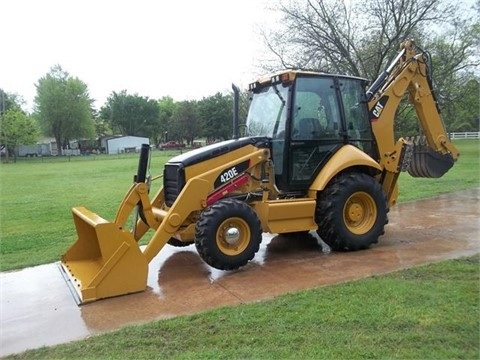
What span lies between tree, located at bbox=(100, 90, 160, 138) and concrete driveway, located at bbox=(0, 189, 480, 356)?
85.4m

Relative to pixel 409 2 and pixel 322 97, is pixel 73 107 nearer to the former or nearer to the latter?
pixel 409 2

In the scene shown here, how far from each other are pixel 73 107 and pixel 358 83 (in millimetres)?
77470

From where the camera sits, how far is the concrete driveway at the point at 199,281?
4.57m

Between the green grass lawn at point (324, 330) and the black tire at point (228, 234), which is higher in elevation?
the black tire at point (228, 234)

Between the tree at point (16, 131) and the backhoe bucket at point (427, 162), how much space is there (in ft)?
202

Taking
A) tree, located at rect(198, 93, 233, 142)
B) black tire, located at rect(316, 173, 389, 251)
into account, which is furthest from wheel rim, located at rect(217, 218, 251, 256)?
tree, located at rect(198, 93, 233, 142)

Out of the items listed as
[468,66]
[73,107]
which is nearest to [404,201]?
[468,66]

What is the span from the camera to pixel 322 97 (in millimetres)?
6875

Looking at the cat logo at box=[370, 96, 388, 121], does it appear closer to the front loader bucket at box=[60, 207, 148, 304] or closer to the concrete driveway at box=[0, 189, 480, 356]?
the concrete driveway at box=[0, 189, 480, 356]

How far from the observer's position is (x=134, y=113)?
9000 cm

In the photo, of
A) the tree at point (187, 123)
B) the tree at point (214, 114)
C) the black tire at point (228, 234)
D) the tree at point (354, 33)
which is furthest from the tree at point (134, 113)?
the black tire at point (228, 234)

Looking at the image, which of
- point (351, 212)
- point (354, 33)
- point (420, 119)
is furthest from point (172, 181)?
point (354, 33)

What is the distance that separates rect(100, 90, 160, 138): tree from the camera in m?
89.9

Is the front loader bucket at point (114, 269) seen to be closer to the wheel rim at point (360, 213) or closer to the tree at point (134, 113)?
the wheel rim at point (360, 213)
